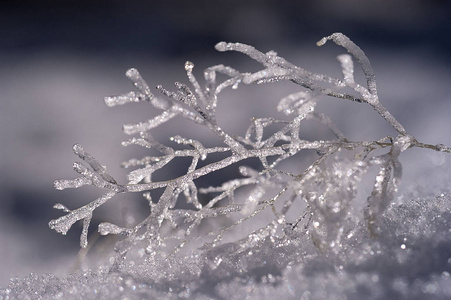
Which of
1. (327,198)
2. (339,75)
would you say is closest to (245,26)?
(339,75)

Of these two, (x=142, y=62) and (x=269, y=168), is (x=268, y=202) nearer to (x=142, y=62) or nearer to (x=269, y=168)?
(x=269, y=168)

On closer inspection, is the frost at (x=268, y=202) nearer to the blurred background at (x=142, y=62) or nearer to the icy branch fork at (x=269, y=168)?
the icy branch fork at (x=269, y=168)

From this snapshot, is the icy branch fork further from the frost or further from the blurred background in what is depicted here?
the blurred background

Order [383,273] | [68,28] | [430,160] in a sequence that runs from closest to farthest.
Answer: [383,273] → [430,160] → [68,28]

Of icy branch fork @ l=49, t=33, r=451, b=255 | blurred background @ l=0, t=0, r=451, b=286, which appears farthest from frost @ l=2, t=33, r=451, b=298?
blurred background @ l=0, t=0, r=451, b=286

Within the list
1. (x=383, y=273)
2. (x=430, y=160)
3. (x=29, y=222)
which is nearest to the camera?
(x=383, y=273)

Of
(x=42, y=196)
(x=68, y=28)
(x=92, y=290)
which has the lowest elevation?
(x=92, y=290)

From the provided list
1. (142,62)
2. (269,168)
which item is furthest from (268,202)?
(142,62)

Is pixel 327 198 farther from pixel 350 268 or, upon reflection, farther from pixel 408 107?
pixel 408 107
